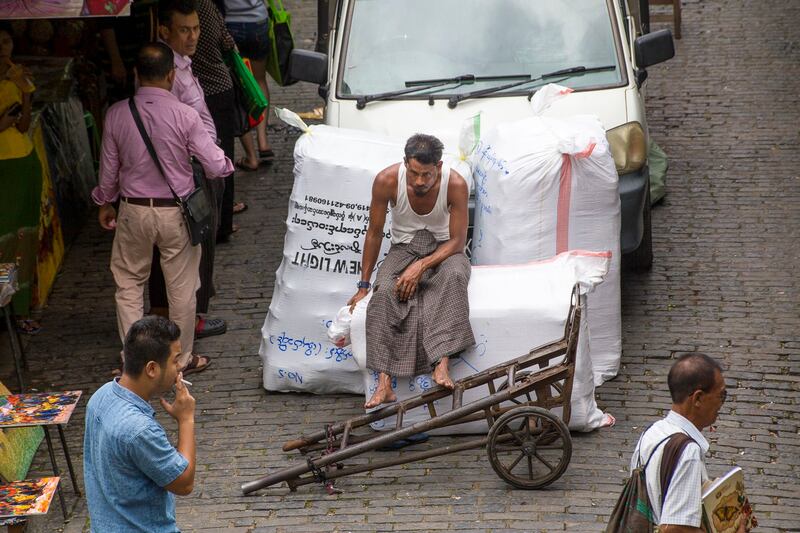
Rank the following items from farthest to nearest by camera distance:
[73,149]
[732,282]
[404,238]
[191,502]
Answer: [73,149]
[732,282]
[404,238]
[191,502]

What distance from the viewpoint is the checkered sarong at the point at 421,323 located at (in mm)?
6387

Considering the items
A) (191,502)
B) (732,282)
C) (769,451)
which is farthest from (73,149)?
(769,451)

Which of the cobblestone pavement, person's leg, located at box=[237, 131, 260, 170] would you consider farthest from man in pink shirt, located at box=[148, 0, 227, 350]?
person's leg, located at box=[237, 131, 260, 170]

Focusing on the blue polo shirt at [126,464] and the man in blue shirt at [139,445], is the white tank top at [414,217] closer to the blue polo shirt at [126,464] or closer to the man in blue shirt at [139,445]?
the man in blue shirt at [139,445]

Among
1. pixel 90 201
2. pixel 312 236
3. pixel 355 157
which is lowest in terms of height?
pixel 90 201

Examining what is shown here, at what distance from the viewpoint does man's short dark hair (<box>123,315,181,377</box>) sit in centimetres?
414

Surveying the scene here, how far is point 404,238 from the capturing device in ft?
22.3

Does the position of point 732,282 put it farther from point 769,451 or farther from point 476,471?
point 476,471

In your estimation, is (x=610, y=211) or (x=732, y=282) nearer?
(x=610, y=211)

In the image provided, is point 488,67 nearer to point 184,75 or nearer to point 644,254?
point 644,254

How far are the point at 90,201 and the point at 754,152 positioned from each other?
578 centimetres

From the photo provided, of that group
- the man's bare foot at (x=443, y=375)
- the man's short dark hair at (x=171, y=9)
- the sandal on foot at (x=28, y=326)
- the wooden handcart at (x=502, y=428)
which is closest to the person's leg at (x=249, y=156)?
the sandal on foot at (x=28, y=326)

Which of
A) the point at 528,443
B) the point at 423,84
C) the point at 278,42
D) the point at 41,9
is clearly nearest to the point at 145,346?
the point at 528,443

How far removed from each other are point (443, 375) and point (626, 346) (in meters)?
1.85
